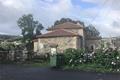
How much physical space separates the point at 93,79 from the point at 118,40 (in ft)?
202

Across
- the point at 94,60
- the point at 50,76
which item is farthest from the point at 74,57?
the point at 50,76

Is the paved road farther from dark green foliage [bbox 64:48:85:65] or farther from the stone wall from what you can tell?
the stone wall

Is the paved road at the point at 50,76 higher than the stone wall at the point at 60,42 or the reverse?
the reverse

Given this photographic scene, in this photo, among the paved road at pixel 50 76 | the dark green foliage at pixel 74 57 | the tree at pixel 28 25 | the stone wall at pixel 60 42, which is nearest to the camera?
the paved road at pixel 50 76

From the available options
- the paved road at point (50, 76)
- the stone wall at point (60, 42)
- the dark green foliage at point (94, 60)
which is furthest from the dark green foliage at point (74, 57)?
the stone wall at point (60, 42)

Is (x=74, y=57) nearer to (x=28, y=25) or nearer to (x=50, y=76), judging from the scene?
(x=50, y=76)

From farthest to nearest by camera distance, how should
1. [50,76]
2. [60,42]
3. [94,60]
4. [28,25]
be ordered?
[28,25] < [60,42] < [94,60] < [50,76]

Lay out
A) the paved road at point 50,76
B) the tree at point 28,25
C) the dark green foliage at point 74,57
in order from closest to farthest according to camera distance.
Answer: the paved road at point 50,76
the dark green foliage at point 74,57
the tree at point 28,25

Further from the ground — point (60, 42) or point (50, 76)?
point (60, 42)

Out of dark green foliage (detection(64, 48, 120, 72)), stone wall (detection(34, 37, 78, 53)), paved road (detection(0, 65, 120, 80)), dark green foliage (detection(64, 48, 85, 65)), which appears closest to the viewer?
paved road (detection(0, 65, 120, 80))

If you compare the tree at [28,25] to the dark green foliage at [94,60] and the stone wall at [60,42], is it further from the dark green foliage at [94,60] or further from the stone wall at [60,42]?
the dark green foliage at [94,60]

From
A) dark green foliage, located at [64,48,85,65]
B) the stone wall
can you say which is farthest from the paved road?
the stone wall

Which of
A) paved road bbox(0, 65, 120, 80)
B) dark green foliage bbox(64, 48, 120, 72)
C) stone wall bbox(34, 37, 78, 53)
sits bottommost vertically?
paved road bbox(0, 65, 120, 80)

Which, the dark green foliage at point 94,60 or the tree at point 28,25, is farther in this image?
the tree at point 28,25
